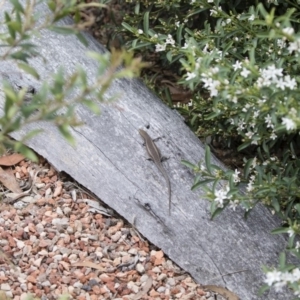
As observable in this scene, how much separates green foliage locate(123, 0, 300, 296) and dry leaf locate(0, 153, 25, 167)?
2.95 ft

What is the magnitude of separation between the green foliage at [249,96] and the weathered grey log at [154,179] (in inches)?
4.7

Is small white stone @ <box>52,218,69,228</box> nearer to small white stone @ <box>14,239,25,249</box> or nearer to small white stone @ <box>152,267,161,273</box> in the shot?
small white stone @ <box>14,239,25,249</box>

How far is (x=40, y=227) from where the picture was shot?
10.6 ft

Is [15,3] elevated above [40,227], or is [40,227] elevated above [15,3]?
[15,3]

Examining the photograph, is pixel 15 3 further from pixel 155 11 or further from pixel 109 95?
pixel 155 11

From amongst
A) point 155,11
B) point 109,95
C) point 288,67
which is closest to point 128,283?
point 109,95

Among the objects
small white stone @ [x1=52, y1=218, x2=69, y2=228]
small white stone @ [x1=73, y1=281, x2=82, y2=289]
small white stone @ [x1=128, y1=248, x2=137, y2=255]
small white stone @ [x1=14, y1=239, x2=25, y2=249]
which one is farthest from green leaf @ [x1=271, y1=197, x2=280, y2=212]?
small white stone @ [x1=14, y1=239, x2=25, y2=249]

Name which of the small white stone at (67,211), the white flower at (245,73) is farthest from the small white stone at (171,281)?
the white flower at (245,73)

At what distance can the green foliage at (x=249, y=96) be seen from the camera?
2.22 meters

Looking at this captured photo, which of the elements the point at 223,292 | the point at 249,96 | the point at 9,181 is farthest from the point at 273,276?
the point at 9,181

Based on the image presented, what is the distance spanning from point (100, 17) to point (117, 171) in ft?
6.70

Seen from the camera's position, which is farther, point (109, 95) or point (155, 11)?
point (155, 11)

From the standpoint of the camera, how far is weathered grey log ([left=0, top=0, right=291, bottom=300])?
→ 295 cm

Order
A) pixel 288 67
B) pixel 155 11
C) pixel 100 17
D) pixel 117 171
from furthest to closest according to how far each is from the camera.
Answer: pixel 100 17 < pixel 155 11 < pixel 117 171 < pixel 288 67
